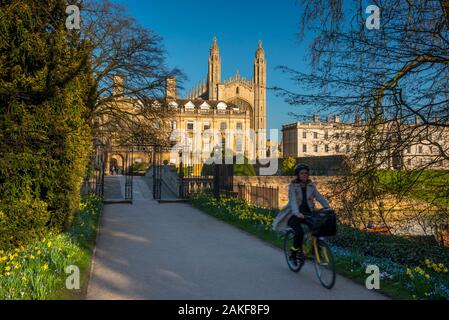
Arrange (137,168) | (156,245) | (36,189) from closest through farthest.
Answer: (36,189) → (156,245) → (137,168)

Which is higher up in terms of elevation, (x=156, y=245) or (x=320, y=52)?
(x=320, y=52)

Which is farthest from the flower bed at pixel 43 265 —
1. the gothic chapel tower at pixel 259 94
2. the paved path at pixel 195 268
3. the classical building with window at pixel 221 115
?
the gothic chapel tower at pixel 259 94

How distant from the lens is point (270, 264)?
22.8ft

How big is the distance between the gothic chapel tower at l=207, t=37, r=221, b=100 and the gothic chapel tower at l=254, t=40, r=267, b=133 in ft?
29.2

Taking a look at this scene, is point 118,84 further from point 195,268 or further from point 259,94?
point 259,94

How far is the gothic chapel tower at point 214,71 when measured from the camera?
90125 mm

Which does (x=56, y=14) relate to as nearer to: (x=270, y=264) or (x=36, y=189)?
(x=36, y=189)

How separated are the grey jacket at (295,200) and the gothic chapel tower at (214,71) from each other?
8379cm

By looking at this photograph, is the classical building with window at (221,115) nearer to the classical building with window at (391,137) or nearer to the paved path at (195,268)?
the paved path at (195,268)

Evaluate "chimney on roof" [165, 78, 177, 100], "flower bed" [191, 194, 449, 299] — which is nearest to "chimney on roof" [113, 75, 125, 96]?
"chimney on roof" [165, 78, 177, 100]
